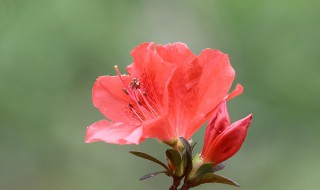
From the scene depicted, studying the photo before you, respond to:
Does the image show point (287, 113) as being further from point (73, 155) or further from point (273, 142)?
point (73, 155)

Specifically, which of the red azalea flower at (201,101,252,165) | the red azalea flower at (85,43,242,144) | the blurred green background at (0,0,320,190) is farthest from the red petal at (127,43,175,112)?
the blurred green background at (0,0,320,190)

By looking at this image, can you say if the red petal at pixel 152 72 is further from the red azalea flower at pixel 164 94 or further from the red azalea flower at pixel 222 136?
the red azalea flower at pixel 222 136

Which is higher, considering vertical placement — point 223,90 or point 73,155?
point 73,155

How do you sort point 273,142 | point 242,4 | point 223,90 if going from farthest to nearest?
point 242,4
point 273,142
point 223,90

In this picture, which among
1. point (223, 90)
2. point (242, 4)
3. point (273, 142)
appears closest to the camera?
point (223, 90)

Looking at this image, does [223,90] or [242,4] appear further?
[242,4]

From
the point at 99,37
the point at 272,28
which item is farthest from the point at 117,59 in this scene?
the point at 272,28

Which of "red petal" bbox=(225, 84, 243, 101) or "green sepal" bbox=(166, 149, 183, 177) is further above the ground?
"red petal" bbox=(225, 84, 243, 101)

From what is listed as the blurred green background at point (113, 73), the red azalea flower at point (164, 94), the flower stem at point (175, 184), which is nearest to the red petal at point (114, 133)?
the red azalea flower at point (164, 94)

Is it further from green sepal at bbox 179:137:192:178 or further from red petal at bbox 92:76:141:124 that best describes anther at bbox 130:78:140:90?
green sepal at bbox 179:137:192:178
